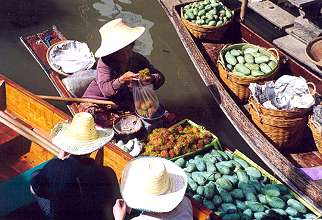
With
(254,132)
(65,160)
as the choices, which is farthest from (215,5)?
(65,160)

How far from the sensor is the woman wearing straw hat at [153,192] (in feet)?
11.8

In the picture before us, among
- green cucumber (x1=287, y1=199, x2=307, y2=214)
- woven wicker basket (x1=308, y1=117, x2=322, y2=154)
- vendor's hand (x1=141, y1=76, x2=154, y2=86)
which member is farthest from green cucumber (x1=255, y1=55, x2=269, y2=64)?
green cucumber (x1=287, y1=199, x2=307, y2=214)

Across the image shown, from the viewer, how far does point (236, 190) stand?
503 centimetres

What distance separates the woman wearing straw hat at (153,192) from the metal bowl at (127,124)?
1863mm

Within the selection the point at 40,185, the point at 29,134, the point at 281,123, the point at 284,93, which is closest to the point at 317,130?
the point at 281,123

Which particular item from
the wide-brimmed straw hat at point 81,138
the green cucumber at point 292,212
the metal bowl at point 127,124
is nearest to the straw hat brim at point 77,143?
the wide-brimmed straw hat at point 81,138

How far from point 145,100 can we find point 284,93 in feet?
6.39

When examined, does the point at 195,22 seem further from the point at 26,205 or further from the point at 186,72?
the point at 26,205

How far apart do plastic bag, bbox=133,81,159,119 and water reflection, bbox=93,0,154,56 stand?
12.0 feet

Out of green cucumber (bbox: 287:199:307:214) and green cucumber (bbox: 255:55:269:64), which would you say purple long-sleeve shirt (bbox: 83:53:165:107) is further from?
green cucumber (bbox: 287:199:307:214)

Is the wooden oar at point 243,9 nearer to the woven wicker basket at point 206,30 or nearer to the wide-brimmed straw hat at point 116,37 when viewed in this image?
the woven wicker basket at point 206,30

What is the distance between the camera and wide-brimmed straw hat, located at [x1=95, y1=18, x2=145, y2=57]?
17.6ft

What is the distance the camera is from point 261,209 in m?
4.80

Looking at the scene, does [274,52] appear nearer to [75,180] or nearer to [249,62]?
[249,62]
